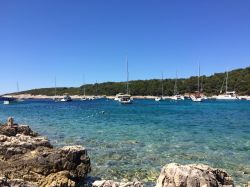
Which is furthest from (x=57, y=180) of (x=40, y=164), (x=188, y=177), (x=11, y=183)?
(x=188, y=177)

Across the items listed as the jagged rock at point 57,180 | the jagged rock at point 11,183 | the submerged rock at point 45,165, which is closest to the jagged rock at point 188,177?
the jagged rock at point 11,183

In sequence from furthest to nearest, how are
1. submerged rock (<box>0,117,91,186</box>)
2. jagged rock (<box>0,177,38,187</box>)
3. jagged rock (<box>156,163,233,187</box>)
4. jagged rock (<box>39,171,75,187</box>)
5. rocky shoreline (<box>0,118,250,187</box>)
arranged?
1. submerged rock (<box>0,117,91,186</box>)
2. rocky shoreline (<box>0,118,250,187</box>)
3. jagged rock (<box>39,171,75,187</box>)
4. jagged rock (<box>0,177,38,187</box>)
5. jagged rock (<box>156,163,233,187</box>)

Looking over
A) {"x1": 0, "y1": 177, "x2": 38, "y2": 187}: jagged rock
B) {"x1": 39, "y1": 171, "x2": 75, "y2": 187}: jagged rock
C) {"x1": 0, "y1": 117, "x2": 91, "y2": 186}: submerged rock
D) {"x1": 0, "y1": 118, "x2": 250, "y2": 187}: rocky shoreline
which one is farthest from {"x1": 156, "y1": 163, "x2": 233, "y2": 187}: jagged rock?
{"x1": 0, "y1": 117, "x2": 91, "y2": 186}: submerged rock

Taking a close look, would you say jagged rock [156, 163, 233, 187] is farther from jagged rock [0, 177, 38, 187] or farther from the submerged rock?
the submerged rock

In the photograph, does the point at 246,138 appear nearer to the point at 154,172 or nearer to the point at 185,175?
the point at 154,172

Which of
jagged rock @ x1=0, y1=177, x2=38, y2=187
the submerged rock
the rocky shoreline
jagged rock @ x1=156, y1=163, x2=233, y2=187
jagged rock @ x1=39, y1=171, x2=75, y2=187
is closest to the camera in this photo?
jagged rock @ x1=156, y1=163, x2=233, y2=187

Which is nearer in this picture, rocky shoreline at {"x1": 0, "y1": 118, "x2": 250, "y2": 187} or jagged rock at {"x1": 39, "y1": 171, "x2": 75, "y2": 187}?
jagged rock at {"x1": 39, "y1": 171, "x2": 75, "y2": 187}

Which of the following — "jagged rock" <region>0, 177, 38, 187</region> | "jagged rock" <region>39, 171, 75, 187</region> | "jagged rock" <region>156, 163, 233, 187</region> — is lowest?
"jagged rock" <region>39, 171, 75, 187</region>

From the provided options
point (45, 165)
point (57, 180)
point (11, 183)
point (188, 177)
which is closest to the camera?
point (188, 177)

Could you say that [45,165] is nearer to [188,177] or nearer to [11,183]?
[11,183]

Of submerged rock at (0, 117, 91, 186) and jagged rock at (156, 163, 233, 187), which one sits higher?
jagged rock at (156, 163, 233, 187)

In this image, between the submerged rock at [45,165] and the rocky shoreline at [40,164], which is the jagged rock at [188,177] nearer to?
the rocky shoreline at [40,164]

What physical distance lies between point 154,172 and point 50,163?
6378 millimetres

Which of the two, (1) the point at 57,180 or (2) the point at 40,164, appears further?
(2) the point at 40,164
